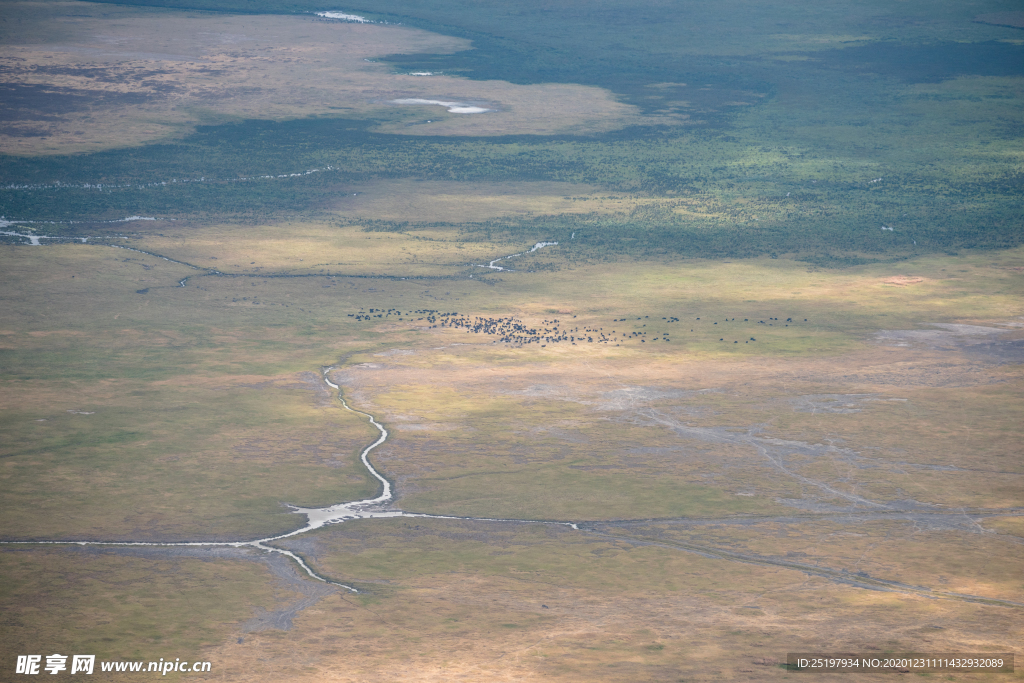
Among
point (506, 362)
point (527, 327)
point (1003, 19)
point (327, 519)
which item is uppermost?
point (1003, 19)

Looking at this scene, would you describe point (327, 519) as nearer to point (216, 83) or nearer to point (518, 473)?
point (518, 473)

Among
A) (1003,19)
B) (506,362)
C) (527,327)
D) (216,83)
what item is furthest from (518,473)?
(1003,19)

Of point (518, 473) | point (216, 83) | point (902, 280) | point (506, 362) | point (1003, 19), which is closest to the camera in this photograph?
point (518, 473)

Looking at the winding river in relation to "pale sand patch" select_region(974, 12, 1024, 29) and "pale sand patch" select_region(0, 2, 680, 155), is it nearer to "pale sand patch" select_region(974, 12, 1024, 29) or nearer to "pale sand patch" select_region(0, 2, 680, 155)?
"pale sand patch" select_region(0, 2, 680, 155)

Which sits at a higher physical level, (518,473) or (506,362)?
(506,362)

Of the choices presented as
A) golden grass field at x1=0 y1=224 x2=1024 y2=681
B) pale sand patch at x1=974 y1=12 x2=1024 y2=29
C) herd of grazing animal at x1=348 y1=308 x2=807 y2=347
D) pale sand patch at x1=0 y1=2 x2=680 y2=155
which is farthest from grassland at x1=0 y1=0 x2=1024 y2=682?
pale sand patch at x1=974 y1=12 x2=1024 y2=29

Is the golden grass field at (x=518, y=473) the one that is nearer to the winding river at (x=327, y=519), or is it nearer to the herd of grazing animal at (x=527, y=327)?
the winding river at (x=327, y=519)
